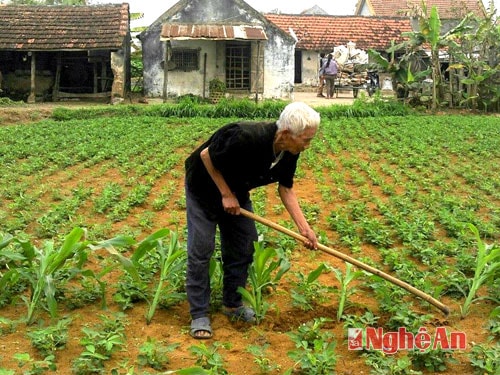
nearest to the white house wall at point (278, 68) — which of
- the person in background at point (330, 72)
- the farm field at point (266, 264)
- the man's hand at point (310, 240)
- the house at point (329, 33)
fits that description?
the person in background at point (330, 72)

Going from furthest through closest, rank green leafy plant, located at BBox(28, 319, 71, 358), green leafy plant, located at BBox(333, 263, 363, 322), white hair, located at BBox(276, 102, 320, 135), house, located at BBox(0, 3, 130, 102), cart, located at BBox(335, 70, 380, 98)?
cart, located at BBox(335, 70, 380, 98) < house, located at BBox(0, 3, 130, 102) < green leafy plant, located at BBox(333, 263, 363, 322) < white hair, located at BBox(276, 102, 320, 135) < green leafy plant, located at BBox(28, 319, 71, 358)

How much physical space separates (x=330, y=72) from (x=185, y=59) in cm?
568

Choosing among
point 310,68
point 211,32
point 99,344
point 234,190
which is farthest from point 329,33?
point 99,344

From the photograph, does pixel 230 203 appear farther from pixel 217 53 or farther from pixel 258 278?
pixel 217 53

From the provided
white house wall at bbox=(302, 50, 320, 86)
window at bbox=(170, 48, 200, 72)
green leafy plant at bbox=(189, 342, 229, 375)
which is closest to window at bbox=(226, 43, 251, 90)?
window at bbox=(170, 48, 200, 72)

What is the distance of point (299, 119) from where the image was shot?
3.81 m

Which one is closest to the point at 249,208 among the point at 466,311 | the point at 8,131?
the point at 466,311

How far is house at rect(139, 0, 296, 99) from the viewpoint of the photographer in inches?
853

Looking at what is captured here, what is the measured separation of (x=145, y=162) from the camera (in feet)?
34.6

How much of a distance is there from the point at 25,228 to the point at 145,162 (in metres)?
4.08

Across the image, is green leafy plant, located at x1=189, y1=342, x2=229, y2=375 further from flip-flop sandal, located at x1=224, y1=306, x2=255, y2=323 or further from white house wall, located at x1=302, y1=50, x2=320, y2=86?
white house wall, located at x1=302, y1=50, x2=320, y2=86

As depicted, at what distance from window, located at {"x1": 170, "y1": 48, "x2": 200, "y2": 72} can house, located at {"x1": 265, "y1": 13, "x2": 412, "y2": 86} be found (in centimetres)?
750

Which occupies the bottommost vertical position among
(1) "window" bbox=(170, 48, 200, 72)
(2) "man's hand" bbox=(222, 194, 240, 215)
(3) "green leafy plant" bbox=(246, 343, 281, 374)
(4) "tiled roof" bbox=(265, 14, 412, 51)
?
(3) "green leafy plant" bbox=(246, 343, 281, 374)

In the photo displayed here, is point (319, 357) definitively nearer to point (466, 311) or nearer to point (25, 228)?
point (466, 311)
